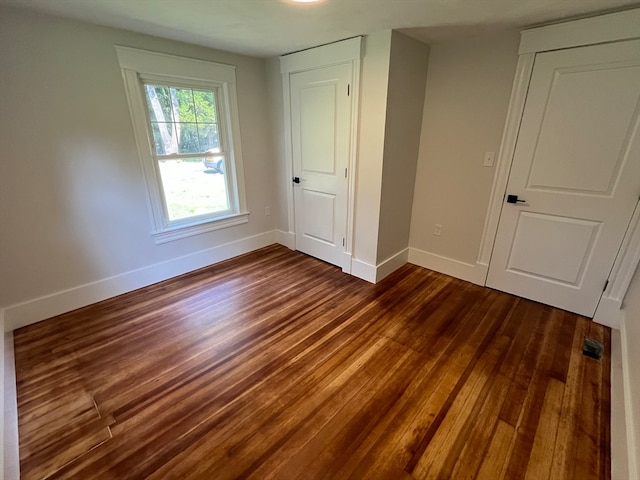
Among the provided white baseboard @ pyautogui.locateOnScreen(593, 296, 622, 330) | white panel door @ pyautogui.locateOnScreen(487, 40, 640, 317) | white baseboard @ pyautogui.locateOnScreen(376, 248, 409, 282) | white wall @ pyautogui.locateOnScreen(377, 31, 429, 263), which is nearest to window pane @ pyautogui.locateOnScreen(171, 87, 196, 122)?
white wall @ pyautogui.locateOnScreen(377, 31, 429, 263)

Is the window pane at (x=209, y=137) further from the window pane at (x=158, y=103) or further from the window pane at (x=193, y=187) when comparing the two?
the window pane at (x=158, y=103)

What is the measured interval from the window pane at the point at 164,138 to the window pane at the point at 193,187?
0.10 meters

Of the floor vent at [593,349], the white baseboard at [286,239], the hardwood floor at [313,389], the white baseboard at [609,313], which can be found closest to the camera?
the hardwood floor at [313,389]

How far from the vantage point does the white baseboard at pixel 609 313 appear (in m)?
2.21

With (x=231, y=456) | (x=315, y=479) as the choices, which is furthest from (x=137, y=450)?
(x=315, y=479)

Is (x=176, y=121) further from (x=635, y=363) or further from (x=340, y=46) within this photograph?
(x=635, y=363)

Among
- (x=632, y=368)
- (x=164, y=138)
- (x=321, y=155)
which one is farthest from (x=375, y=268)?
(x=164, y=138)

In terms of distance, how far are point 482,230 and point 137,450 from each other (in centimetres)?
299

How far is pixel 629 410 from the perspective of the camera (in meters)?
1.42

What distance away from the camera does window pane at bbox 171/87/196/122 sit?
277 cm

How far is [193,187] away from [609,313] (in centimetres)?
385

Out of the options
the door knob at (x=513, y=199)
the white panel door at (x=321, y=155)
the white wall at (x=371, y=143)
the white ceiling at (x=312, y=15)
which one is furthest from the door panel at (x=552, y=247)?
the white panel door at (x=321, y=155)

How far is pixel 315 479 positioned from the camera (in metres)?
1.29

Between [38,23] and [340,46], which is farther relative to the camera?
[340,46]
